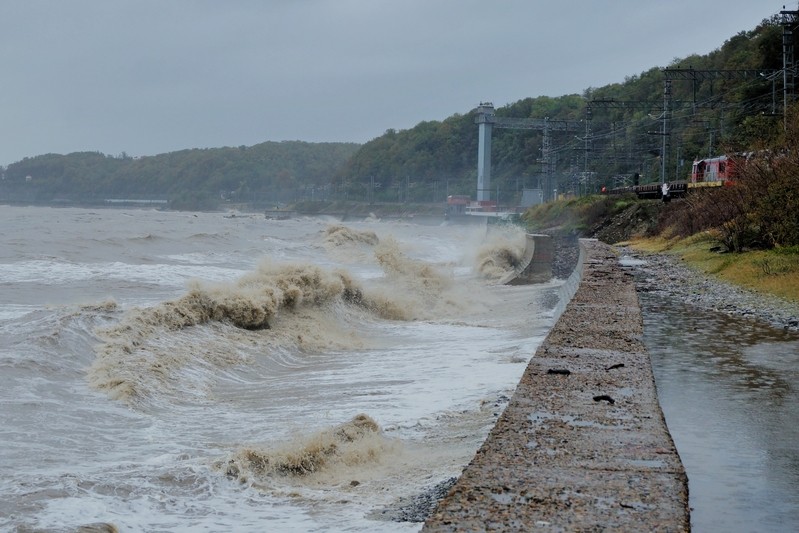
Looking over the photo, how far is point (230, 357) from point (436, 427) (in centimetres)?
539

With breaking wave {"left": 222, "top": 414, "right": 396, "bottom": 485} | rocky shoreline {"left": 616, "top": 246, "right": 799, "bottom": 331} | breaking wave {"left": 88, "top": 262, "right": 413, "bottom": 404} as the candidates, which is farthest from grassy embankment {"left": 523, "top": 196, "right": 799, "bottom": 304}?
breaking wave {"left": 222, "top": 414, "right": 396, "bottom": 485}

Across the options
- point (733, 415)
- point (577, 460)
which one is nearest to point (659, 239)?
point (733, 415)

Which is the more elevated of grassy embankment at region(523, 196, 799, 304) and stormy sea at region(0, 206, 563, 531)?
grassy embankment at region(523, 196, 799, 304)

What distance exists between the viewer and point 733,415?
7695 mm

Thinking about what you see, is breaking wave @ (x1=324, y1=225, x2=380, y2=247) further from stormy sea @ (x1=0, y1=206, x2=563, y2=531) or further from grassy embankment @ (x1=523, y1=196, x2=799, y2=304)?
stormy sea @ (x1=0, y1=206, x2=563, y2=531)

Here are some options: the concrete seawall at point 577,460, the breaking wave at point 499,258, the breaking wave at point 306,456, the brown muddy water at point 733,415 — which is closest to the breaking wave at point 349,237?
the breaking wave at point 499,258

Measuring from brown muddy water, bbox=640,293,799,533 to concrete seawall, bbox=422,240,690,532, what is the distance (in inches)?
15.3

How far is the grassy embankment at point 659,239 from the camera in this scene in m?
18.0

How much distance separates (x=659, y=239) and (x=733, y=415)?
29.3m

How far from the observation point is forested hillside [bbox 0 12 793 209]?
52.7m

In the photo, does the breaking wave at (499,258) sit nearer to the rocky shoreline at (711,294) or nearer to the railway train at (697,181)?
the rocky shoreline at (711,294)

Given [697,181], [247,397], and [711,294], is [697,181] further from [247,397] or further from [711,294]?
[247,397]

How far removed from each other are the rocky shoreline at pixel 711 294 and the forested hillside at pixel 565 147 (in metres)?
6.02

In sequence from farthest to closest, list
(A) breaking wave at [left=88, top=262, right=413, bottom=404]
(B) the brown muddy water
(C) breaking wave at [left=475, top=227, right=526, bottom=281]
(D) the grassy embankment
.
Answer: (C) breaking wave at [left=475, top=227, right=526, bottom=281] < (D) the grassy embankment < (A) breaking wave at [left=88, top=262, right=413, bottom=404] < (B) the brown muddy water
